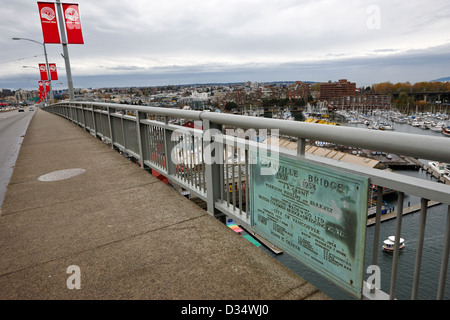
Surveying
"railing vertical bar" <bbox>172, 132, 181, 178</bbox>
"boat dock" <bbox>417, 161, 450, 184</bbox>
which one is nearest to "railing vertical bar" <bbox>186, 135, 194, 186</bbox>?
"railing vertical bar" <bbox>172, 132, 181, 178</bbox>

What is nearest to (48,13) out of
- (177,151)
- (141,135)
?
(141,135)

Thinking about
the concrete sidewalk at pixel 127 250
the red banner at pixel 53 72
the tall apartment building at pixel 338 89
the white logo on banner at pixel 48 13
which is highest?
the white logo on banner at pixel 48 13

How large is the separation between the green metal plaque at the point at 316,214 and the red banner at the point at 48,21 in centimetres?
1466

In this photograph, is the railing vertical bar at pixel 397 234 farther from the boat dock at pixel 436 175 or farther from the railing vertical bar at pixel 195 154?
the railing vertical bar at pixel 195 154

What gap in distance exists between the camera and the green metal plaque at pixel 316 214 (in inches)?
74.9

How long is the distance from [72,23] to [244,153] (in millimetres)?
14180

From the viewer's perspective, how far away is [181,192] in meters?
4.79

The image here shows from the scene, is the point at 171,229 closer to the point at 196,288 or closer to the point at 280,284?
the point at 196,288

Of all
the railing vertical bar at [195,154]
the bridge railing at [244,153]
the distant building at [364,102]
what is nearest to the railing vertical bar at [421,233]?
the bridge railing at [244,153]

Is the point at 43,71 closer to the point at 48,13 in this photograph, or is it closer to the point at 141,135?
the point at 48,13

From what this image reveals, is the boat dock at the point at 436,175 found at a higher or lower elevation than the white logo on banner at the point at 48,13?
lower

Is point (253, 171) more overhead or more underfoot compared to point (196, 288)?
more overhead

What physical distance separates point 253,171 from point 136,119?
3.88 meters
